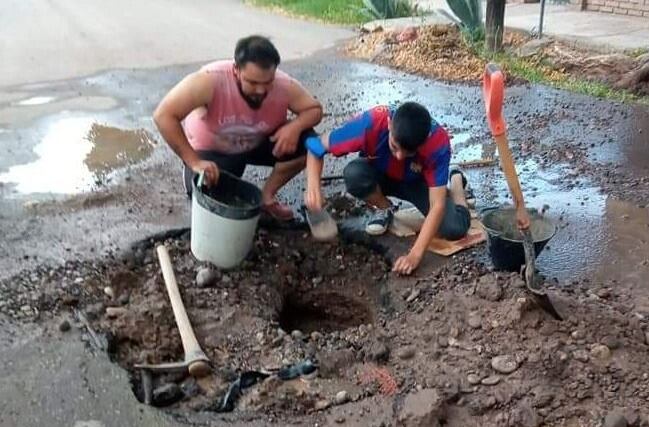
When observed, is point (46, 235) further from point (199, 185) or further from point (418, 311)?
point (418, 311)

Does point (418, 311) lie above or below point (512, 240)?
below

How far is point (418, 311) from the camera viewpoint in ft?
12.2

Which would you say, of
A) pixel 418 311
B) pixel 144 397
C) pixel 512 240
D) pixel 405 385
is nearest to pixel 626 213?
pixel 512 240

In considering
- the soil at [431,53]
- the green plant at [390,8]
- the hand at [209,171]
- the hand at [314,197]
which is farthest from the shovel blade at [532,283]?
the green plant at [390,8]

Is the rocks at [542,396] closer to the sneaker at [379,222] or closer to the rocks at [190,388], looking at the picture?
the rocks at [190,388]

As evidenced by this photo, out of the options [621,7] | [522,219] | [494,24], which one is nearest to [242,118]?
[522,219]

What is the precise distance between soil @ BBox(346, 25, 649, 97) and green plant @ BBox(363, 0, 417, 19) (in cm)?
134

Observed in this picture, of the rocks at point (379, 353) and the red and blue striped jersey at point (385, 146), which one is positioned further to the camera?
the red and blue striped jersey at point (385, 146)

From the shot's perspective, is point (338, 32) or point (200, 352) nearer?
point (200, 352)

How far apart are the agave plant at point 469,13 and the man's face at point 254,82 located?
18.7 ft

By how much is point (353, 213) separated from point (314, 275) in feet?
2.16

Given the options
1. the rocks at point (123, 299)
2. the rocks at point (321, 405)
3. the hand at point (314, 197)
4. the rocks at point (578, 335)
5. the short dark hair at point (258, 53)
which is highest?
the short dark hair at point (258, 53)

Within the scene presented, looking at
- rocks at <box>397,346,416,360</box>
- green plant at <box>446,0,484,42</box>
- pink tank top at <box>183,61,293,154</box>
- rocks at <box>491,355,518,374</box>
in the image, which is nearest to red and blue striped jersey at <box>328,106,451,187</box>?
pink tank top at <box>183,61,293,154</box>

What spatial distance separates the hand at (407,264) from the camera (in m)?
3.99
